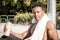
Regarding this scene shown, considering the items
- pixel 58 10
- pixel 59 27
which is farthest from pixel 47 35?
pixel 58 10

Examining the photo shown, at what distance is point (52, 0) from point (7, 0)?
56.4 ft

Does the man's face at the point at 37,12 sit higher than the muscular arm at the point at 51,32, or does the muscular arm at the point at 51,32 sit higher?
the man's face at the point at 37,12

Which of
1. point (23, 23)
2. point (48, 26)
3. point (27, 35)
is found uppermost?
point (48, 26)

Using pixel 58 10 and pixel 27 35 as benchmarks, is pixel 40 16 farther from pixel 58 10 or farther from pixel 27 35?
pixel 58 10

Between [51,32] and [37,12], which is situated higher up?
[37,12]

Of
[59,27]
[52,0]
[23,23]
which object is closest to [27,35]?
[52,0]

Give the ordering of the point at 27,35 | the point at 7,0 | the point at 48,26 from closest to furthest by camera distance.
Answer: the point at 48,26, the point at 27,35, the point at 7,0

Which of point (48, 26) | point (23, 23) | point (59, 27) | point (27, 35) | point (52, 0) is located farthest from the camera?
point (23, 23)

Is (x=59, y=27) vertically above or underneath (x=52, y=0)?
underneath

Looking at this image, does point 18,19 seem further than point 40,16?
Yes

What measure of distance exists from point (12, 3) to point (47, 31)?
19052 millimetres

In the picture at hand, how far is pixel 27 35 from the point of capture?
9.93 ft

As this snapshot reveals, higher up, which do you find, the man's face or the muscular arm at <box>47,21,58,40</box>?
the man's face

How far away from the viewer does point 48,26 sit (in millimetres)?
2535
